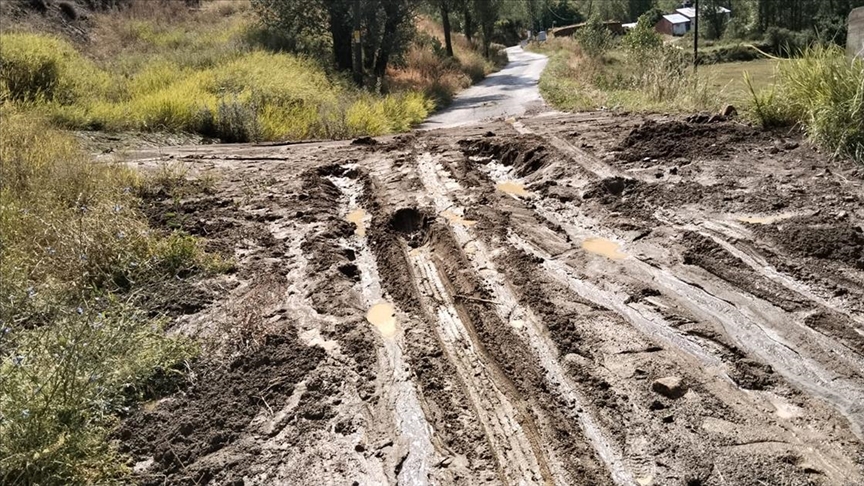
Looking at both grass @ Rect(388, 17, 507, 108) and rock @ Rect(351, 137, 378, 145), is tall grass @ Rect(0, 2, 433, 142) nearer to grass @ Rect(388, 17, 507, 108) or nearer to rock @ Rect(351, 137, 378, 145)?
rock @ Rect(351, 137, 378, 145)

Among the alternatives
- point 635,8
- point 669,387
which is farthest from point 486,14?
point 635,8

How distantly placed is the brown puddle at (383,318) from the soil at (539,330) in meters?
0.02

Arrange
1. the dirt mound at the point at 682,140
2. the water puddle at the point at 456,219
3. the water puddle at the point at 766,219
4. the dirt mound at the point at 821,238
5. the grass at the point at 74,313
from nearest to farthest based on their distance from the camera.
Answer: the grass at the point at 74,313, the dirt mound at the point at 821,238, the water puddle at the point at 766,219, the water puddle at the point at 456,219, the dirt mound at the point at 682,140

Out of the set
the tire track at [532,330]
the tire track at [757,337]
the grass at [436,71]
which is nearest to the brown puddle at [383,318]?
the tire track at [532,330]

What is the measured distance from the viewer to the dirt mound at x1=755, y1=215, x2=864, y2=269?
14.3 feet

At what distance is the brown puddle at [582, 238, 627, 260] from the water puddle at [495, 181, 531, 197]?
1.49 m

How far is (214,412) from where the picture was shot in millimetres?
3273

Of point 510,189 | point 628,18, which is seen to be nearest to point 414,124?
point 510,189

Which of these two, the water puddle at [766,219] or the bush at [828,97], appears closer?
the water puddle at [766,219]

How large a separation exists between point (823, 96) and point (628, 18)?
90.6m

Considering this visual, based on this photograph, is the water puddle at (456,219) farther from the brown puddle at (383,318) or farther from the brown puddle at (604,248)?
the brown puddle at (383,318)

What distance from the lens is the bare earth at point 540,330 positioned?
2.87 meters

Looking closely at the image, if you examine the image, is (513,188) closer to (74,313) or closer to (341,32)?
(74,313)

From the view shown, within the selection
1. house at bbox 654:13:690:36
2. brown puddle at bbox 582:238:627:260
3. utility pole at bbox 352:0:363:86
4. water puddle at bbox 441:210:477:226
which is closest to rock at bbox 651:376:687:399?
brown puddle at bbox 582:238:627:260
